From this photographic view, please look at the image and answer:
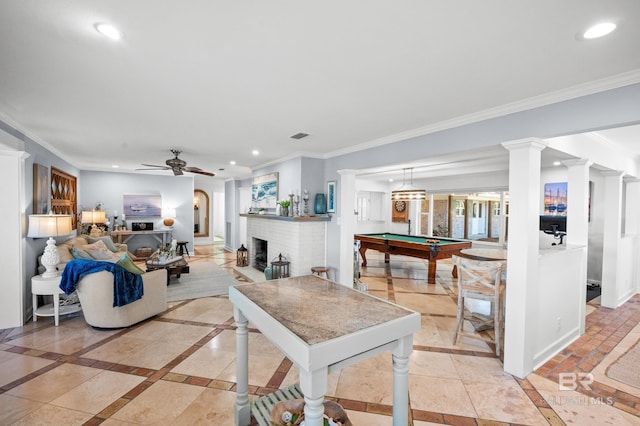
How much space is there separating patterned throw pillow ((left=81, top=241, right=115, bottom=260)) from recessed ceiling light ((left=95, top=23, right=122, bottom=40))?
4832mm

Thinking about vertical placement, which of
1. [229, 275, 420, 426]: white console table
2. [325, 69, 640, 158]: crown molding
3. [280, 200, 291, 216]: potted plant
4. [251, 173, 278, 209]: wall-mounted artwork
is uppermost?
[325, 69, 640, 158]: crown molding

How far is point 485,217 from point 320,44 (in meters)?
9.93

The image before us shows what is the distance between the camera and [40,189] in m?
4.21

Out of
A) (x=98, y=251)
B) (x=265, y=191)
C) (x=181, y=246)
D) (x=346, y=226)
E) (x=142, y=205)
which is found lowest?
(x=181, y=246)

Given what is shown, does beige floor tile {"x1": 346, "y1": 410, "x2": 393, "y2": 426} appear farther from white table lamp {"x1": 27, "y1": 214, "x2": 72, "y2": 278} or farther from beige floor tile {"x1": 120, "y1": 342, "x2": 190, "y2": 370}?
white table lamp {"x1": 27, "y1": 214, "x2": 72, "y2": 278}

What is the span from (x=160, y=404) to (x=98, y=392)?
58cm

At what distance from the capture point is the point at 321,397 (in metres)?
1.22

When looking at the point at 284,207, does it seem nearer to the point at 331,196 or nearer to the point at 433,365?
the point at 331,196

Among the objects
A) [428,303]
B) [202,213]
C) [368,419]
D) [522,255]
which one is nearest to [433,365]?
[368,419]

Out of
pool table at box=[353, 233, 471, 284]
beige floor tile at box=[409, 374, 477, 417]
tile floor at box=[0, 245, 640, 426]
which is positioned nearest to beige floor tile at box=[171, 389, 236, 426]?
tile floor at box=[0, 245, 640, 426]

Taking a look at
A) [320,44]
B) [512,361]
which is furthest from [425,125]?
[512,361]

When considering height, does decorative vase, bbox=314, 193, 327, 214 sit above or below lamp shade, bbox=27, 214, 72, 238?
above

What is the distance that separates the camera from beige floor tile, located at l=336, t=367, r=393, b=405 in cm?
229

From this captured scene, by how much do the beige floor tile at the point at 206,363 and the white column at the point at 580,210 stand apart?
3943mm
